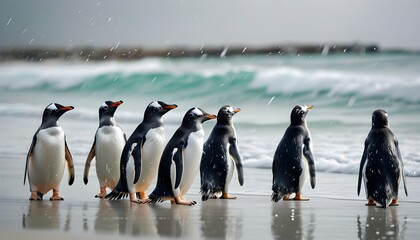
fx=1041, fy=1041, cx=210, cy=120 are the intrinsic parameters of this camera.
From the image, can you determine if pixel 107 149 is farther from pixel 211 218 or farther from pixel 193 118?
pixel 211 218

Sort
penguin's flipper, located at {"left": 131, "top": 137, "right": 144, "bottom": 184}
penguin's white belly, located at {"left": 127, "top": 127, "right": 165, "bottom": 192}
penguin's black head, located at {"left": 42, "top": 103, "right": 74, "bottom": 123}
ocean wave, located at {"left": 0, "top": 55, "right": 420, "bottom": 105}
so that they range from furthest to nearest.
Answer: ocean wave, located at {"left": 0, "top": 55, "right": 420, "bottom": 105}
penguin's black head, located at {"left": 42, "top": 103, "right": 74, "bottom": 123}
penguin's white belly, located at {"left": 127, "top": 127, "right": 165, "bottom": 192}
penguin's flipper, located at {"left": 131, "top": 137, "right": 144, "bottom": 184}

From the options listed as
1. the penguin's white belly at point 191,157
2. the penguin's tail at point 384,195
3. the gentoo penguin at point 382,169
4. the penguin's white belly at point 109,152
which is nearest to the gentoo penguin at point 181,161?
the penguin's white belly at point 191,157

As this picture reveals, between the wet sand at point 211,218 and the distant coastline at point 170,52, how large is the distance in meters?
14.7

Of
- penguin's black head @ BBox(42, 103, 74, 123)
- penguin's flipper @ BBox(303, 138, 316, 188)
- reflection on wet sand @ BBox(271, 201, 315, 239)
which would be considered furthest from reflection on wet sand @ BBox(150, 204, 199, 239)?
penguin's flipper @ BBox(303, 138, 316, 188)

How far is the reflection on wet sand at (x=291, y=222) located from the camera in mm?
5988

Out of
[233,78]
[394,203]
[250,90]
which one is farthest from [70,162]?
[233,78]

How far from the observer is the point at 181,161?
24.3ft

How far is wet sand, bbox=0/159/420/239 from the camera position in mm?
5938

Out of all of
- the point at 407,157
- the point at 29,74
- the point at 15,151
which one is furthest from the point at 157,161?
the point at 29,74

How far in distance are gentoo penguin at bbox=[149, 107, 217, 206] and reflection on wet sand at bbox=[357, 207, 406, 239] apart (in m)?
1.30

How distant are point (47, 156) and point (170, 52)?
16759 mm

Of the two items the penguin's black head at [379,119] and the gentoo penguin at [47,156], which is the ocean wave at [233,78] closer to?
the penguin's black head at [379,119]

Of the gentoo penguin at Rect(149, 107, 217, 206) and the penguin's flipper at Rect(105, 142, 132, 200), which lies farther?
the penguin's flipper at Rect(105, 142, 132, 200)

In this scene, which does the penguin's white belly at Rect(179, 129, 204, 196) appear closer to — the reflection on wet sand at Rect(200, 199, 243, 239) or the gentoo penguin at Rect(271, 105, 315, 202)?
the reflection on wet sand at Rect(200, 199, 243, 239)
